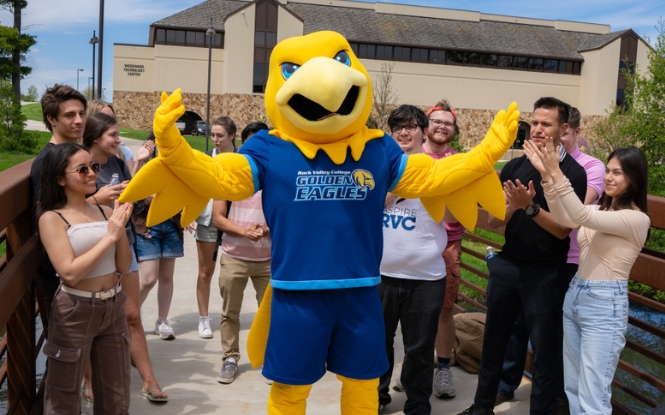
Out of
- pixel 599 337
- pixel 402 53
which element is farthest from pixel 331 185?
pixel 402 53

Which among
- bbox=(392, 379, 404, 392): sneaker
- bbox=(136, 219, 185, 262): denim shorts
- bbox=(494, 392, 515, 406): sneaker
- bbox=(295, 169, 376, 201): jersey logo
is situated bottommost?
bbox=(392, 379, 404, 392): sneaker

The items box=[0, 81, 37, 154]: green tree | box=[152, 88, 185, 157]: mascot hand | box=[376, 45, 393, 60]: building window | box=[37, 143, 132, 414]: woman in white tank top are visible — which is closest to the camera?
box=[152, 88, 185, 157]: mascot hand

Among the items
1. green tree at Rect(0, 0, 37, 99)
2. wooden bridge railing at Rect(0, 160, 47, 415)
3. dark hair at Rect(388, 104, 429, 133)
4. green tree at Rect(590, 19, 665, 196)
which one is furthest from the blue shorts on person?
green tree at Rect(0, 0, 37, 99)

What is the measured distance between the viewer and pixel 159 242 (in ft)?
17.5

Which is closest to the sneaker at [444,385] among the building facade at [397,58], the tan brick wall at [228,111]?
the tan brick wall at [228,111]

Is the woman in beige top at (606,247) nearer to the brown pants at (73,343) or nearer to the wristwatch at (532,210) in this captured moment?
the wristwatch at (532,210)

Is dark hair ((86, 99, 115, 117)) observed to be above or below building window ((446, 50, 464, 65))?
below

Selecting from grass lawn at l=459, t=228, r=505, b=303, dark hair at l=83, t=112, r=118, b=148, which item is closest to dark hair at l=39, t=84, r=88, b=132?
dark hair at l=83, t=112, r=118, b=148

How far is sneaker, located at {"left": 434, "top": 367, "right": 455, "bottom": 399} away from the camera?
14.8 ft

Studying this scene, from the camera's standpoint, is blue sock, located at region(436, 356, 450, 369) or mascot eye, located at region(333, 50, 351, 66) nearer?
mascot eye, located at region(333, 50, 351, 66)

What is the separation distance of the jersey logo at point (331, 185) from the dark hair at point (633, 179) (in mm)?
1308

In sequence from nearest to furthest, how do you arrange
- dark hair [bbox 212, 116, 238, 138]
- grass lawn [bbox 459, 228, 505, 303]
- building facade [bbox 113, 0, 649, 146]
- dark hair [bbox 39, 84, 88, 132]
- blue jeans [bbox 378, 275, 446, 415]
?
dark hair [bbox 39, 84, 88, 132] < blue jeans [bbox 378, 275, 446, 415] < dark hair [bbox 212, 116, 238, 138] < grass lawn [bbox 459, 228, 505, 303] < building facade [bbox 113, 0, 649, 146]

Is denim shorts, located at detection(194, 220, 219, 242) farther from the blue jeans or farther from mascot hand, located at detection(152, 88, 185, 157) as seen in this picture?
mascot hand, located at detection(152, 88, 185, 157)

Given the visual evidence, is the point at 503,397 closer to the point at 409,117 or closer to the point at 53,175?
the point at 409,117
